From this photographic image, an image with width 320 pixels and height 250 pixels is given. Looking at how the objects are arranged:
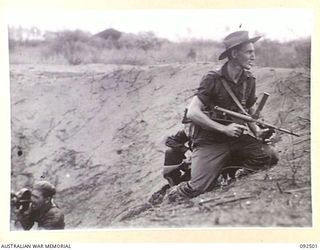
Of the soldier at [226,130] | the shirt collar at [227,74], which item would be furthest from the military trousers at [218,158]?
the shirt collar at [227,74]

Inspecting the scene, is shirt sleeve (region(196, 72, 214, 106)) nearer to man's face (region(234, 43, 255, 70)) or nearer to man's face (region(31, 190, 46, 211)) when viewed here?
man's face (region(234, 43, 255, 70))

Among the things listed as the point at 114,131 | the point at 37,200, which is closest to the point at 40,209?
the point at 37,200

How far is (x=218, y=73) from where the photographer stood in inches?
82.0

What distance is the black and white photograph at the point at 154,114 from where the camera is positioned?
2.07 metres

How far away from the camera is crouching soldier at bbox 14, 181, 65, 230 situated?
2.07 meters

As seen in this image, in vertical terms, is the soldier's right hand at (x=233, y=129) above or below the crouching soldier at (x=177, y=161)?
above

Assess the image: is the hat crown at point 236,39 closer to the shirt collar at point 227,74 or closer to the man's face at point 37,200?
the shirt collar at point 227,74

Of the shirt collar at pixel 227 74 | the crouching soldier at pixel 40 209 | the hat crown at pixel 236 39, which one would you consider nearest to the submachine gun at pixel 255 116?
the shirt collar at pixel 227 74

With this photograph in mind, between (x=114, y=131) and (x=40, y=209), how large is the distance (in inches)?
16.6

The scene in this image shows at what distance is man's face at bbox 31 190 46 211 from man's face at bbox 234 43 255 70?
0.94 m

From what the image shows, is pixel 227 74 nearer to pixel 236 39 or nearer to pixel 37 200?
pixel 236 39

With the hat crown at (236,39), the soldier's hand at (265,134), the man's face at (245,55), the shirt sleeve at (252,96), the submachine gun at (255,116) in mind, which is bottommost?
the soldier's hand at (265,134)
